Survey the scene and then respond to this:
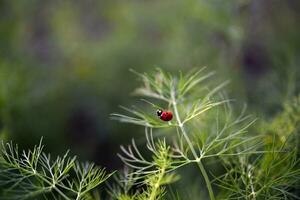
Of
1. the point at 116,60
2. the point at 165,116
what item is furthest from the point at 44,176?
the point at 116,60

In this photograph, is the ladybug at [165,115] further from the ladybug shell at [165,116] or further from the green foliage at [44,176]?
the green foliage at [44,176]

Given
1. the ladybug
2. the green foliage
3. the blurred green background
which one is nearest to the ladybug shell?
the ladybug

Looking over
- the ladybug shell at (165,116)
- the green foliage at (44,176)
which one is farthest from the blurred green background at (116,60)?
the ladybug shell at (165,116)

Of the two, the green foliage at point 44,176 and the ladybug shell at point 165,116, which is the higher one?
the ladybug shell at point 165,116

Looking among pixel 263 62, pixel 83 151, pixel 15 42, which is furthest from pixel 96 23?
pixel 83 151

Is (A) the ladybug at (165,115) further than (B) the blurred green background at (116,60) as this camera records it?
No

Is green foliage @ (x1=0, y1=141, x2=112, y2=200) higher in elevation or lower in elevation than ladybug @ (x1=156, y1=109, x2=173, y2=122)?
lower

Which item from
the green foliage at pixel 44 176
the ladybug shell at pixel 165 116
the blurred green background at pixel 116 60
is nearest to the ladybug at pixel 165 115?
the ladybug shell at pixel 165 116

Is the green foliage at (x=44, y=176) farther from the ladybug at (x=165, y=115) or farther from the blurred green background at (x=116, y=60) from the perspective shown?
the blurred green background at (x=116, y=60)

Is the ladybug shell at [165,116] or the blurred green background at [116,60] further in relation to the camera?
the blurred green background at [116,60]

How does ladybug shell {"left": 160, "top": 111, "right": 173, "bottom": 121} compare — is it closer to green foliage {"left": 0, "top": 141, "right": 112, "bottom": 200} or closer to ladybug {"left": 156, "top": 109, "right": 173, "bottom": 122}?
ladybug {"left": 156, "top": 109, "right": 173, "bottom": 122}
